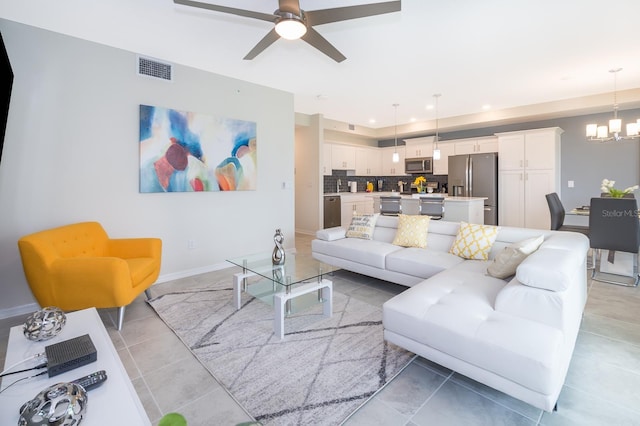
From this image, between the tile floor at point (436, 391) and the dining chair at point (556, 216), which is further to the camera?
the dining chair at point (556, 216)

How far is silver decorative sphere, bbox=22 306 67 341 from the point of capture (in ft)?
5.27

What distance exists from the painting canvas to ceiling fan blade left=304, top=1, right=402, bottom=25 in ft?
7.39

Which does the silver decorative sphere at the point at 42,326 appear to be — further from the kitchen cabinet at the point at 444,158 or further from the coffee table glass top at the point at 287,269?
the kitchen cabinet at the point at 444,158

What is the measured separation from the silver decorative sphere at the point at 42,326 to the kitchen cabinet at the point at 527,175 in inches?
275

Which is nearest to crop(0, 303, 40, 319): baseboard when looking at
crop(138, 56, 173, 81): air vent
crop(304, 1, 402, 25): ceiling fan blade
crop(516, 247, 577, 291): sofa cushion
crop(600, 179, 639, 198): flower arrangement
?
crop(138, 56, 173, 81): air vent

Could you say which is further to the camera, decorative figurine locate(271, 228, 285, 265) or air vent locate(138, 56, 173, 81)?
air vent locate(138, 56, 173, 81)

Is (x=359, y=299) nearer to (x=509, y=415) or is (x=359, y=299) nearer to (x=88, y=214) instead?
(x=509, y=415)

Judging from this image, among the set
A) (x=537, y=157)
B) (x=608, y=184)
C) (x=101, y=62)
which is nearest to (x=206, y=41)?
(x=101, y=62)

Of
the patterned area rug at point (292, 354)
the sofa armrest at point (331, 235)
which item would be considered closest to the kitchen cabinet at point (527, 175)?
the sofa armrest at point (331, 235)

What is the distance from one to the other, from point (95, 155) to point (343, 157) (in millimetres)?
5333

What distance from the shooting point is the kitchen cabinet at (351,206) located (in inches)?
288

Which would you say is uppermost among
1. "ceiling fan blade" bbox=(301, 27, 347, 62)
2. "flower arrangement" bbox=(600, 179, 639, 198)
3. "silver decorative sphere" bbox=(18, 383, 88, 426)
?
"ceiling fan blade" bbox=(301, 27, 347, 62)

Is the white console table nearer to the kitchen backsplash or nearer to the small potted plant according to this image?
the small potted plant

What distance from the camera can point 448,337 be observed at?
171 centimetres
